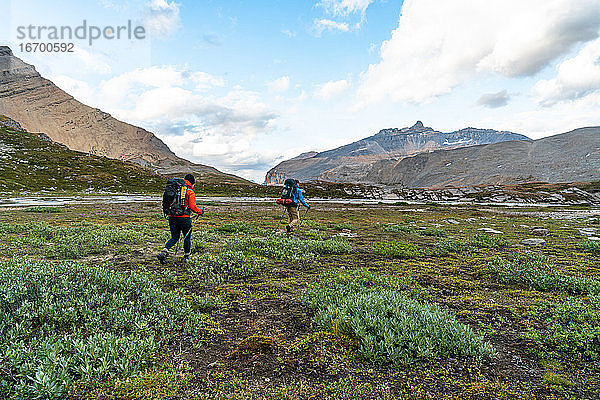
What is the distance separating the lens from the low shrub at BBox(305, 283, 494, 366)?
4672 millimetres

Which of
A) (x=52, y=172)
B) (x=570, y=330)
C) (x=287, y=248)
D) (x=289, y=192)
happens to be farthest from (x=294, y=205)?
(x=52, y=172)

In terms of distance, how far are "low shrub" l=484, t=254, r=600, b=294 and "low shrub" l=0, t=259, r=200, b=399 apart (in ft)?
27.8

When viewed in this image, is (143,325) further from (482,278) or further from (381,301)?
(482,278)

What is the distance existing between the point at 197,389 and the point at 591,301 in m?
7.90

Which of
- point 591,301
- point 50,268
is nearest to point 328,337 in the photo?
point 591,301

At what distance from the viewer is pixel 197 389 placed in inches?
157

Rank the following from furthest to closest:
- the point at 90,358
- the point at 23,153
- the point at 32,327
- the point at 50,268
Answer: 1. the point at 23,153
2. the point at 50,268
3. the point at 32,327
4. the point at 90,358

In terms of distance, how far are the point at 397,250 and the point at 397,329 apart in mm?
7385

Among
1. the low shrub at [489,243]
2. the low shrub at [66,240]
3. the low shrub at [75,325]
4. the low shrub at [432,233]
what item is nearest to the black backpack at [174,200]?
the low shrub at [75,325]

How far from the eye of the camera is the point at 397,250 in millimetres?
12031

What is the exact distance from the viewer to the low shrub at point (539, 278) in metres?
7.57

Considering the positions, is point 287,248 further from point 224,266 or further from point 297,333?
point 297,333

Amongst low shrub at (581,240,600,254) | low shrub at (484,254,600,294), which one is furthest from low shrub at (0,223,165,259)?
low shrub at (581,240,600,254)

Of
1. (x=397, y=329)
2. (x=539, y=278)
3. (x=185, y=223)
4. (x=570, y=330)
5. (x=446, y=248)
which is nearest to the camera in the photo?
(x=397, y=329)
